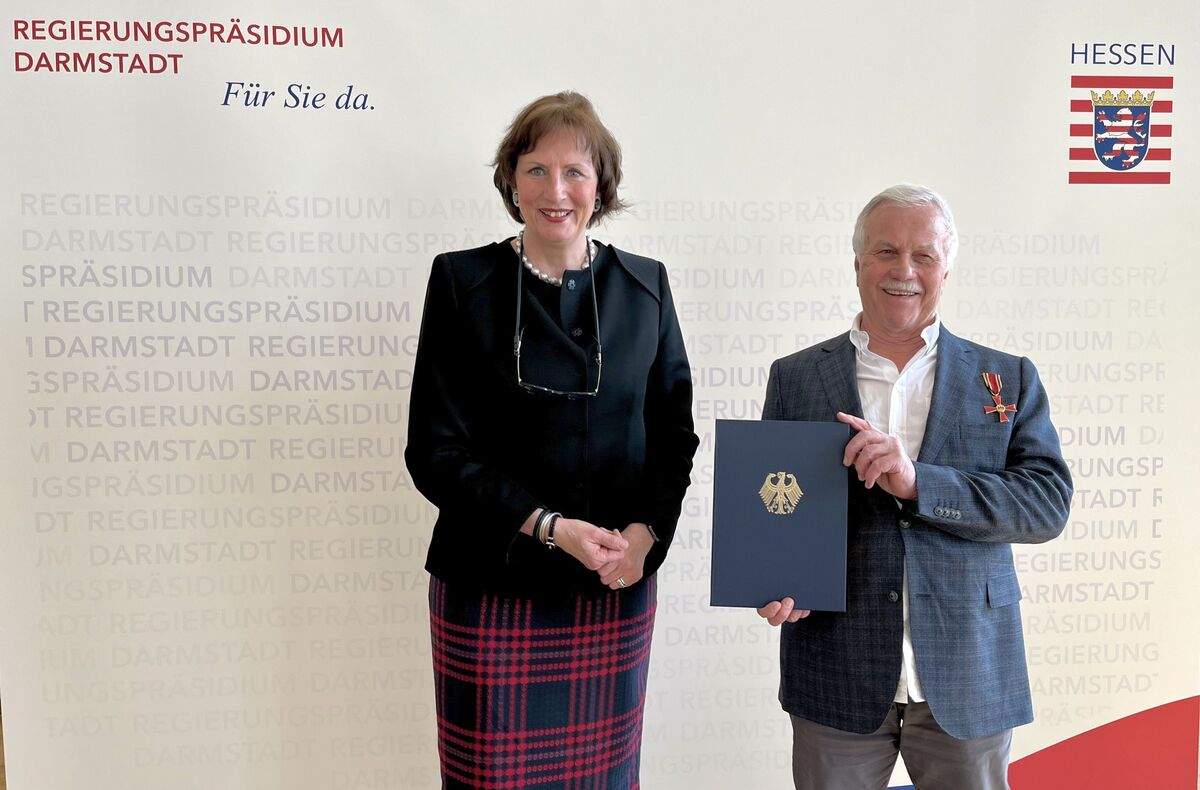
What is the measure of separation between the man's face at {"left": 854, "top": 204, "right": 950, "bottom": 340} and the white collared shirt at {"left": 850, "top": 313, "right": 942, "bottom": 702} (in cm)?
5

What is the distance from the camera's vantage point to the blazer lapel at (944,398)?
57.2 inches

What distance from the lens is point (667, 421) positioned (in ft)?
5.51

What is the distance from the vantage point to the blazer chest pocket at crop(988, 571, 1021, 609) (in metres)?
1.47

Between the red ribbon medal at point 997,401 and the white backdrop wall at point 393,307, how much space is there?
31.3 inches

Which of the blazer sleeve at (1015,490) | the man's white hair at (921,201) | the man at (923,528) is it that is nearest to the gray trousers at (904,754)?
the man at (923,528)

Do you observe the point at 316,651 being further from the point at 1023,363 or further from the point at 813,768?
the point at 1023,363

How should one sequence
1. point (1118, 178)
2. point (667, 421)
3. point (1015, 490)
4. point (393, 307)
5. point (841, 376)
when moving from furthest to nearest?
1. point (1118, 178)
2. point (393, 307)
3. point (667, 421)
4. point (841, 376)
5. point (1015, 490)

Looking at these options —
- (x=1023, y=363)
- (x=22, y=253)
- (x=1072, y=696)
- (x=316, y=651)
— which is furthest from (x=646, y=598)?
(x=22, y=253)

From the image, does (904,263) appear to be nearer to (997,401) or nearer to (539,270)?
(997,401)

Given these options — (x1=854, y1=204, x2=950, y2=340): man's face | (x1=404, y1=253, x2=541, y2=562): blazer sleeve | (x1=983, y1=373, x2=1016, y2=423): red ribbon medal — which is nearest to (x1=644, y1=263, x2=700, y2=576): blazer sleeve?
(x1=404, y1=253, x2=541, y2=562): blazer sleeve

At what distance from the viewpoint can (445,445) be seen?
153 centimetres

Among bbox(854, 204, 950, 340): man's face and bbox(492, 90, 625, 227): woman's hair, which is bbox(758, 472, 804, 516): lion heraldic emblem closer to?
bbox(854, 204, 950, 340): man's face

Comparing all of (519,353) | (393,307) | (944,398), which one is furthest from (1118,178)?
(393,307)

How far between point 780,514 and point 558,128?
0.78 meters
